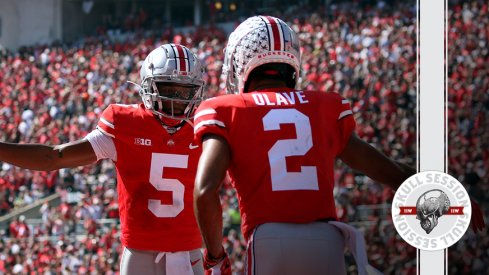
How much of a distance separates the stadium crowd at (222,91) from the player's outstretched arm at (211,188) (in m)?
2.78

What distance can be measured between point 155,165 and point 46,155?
384mm

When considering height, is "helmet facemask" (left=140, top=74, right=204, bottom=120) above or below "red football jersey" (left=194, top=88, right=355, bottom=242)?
above

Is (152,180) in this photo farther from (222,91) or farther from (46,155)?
(222,91)

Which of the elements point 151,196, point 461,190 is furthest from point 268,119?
point 461,190

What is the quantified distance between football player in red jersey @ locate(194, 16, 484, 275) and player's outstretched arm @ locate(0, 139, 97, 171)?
106 cm

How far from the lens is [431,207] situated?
3.24 metres

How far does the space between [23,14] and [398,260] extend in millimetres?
12032

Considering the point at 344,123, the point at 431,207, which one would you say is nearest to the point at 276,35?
the point at 344,123

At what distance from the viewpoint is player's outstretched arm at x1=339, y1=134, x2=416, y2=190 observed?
92.0 inches

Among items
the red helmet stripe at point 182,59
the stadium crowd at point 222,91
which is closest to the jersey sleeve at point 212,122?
the red helmet stripe at point 182,59

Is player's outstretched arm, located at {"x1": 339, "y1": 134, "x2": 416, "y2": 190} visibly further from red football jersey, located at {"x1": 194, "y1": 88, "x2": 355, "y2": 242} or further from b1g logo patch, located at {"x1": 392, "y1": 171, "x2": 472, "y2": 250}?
b1g logo patch, located at {"x1": 392, "y1": 171, "x2": 472, "y2": 250}

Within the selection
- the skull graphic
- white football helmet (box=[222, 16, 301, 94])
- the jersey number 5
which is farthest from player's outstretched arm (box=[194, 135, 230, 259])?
the skull graphic

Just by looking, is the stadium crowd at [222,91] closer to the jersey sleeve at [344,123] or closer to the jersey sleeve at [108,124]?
the jersey sleeve at [108,124]

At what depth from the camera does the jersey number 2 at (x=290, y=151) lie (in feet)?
7.06
